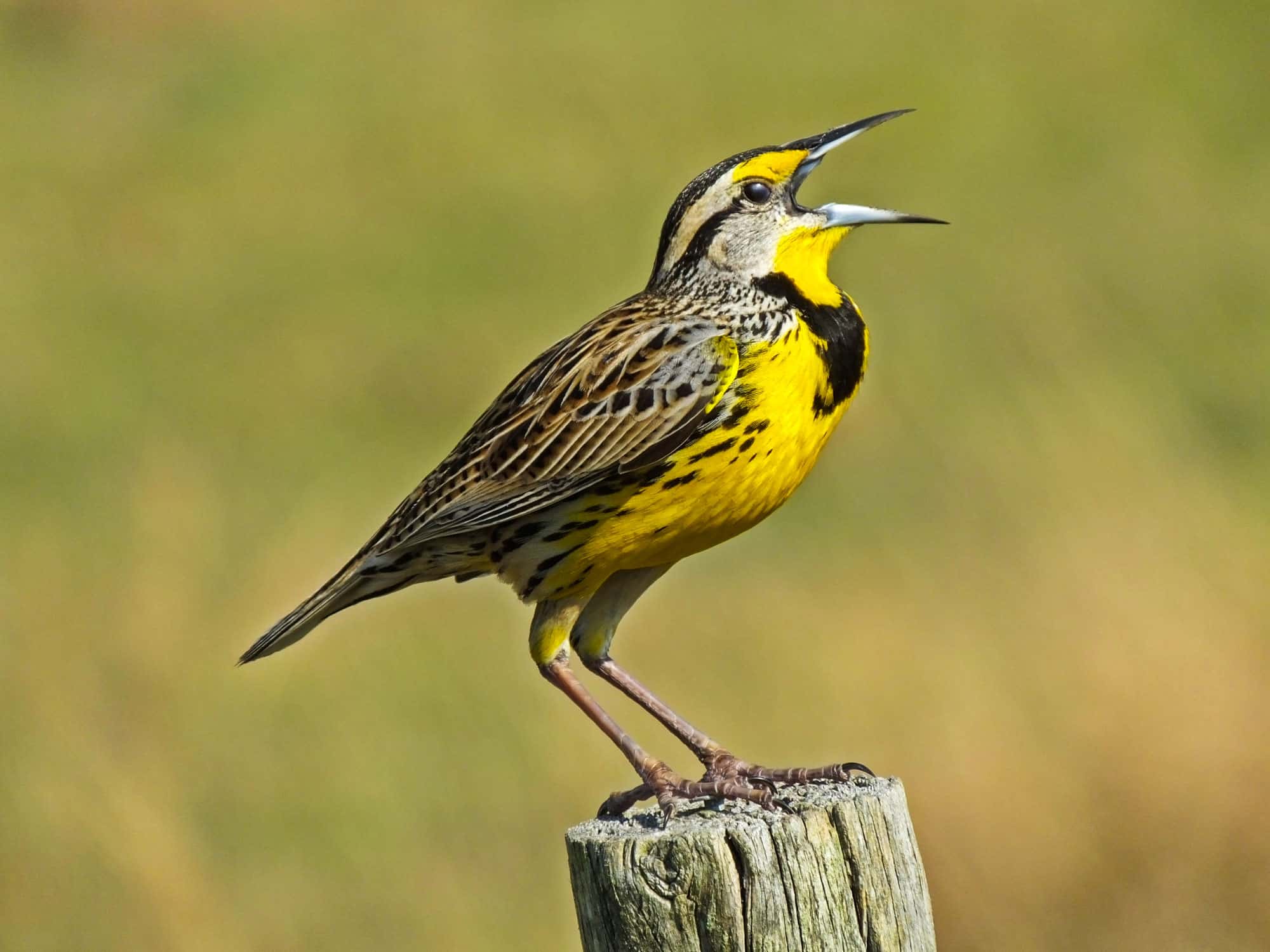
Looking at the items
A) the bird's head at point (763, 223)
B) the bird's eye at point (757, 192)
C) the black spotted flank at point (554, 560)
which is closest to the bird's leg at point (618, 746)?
the black spotted flank at point (554, 560)

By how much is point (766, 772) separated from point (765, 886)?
677 millimetres

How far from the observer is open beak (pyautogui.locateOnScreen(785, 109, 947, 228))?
3.61 metres

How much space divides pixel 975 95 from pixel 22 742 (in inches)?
315

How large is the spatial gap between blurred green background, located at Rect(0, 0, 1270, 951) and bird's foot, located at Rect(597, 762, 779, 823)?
1.44 meters

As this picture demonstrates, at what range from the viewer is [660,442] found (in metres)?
3.50

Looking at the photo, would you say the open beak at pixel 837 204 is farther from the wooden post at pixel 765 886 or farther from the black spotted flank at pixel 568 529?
the wooden post at pixel 765 886

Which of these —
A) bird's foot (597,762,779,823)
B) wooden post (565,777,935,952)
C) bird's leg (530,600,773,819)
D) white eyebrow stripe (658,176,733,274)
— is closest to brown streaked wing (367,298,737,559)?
white eyebrow stripe (658,176,733,274)

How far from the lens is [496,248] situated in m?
11.0

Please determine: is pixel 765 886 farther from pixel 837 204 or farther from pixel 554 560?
pixel 837 204

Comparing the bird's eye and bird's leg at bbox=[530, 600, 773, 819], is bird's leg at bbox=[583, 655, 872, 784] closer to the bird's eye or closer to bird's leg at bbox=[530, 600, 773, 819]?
bird's leg at bbox=[530, 600, 773, 819]

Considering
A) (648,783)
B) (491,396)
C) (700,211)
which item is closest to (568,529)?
(648,783)

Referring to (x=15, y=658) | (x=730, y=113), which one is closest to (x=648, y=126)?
(x=730, y=113)

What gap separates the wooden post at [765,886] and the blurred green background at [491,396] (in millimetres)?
1972

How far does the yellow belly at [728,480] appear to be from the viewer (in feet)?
11.3
